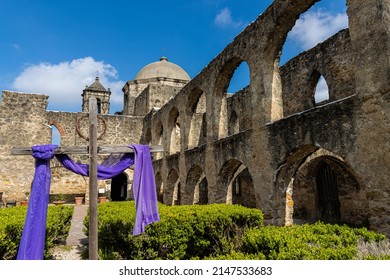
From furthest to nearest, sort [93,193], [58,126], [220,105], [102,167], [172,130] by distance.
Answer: [58,126] < [172,130] < [220,105] < [102,167] < [93,193]

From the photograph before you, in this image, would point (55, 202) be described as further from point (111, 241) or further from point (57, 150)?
point (57, 150)

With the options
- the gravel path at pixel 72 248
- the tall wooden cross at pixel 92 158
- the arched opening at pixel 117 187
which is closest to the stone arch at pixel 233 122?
the gravel path at pixel 72 248

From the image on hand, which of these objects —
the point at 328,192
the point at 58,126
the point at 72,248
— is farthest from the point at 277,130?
the point at 58,126

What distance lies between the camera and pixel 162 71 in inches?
1212

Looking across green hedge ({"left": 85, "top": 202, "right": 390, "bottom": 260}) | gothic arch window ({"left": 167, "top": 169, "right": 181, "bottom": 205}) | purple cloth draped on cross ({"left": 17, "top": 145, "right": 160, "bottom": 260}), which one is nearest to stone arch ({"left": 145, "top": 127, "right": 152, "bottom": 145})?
gothic arch window ({"left": 167, "top": 169, "right": 181, "bottom": 205})

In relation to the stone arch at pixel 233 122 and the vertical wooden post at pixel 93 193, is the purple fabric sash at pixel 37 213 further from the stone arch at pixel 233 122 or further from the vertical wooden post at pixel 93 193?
the stone arch at pixel 233 122

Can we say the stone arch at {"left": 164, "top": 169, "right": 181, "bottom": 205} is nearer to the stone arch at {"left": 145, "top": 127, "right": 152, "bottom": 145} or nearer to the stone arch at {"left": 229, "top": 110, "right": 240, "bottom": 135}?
the stone arch at {"left": 229, "top": 110, "right": 240, "bottom": 135}

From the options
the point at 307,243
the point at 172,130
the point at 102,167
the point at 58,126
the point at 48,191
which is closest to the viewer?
the point at 307,243

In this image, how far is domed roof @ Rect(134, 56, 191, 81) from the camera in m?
30.6

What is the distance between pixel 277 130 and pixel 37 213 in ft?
19.9

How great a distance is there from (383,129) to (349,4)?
2887 millimetres

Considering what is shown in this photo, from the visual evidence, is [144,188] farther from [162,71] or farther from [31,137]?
[162,71]

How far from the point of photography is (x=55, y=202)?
1850 cm
